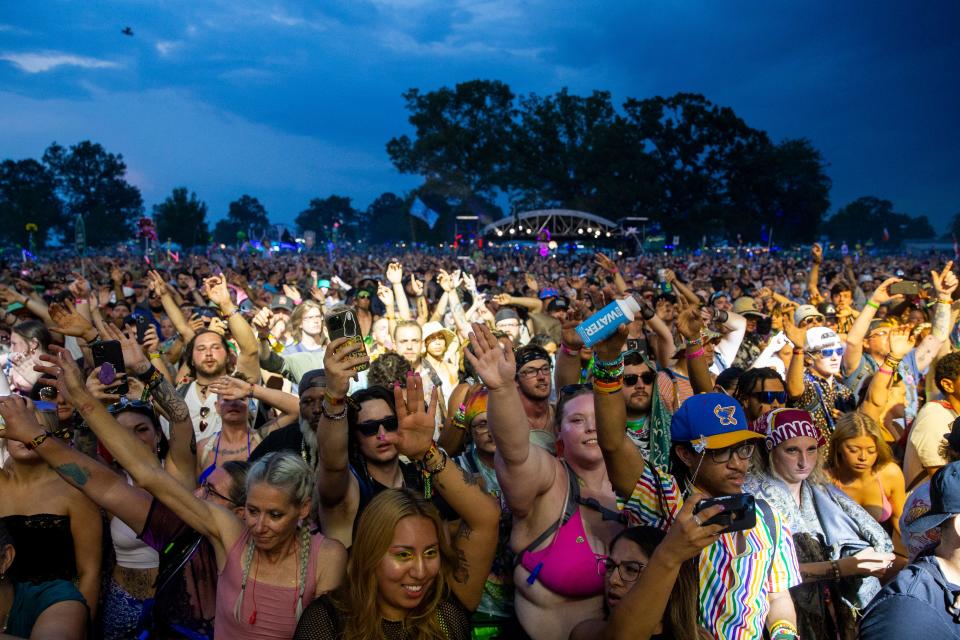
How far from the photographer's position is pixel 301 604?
250 centimetres

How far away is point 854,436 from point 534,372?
73.9 inches

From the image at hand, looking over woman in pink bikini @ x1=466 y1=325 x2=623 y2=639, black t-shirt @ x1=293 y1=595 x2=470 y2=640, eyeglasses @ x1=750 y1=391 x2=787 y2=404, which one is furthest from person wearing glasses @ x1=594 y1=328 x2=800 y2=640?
eyeglasses @ x1=750 y1=391 x2=787 y2=404

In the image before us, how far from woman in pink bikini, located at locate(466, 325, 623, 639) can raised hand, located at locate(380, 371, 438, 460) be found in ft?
0.94

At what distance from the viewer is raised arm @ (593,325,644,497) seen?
2551 millimetres

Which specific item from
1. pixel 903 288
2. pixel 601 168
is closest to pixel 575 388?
pixel 903 288

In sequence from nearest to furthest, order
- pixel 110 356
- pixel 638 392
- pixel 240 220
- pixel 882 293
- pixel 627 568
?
1. pixel 627 568
2. pixel 110 356
3. pixel 638 392
4. pixel 882 293
5. pixel 240 220

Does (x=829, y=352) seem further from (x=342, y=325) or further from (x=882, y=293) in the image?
(x=342, y=325)

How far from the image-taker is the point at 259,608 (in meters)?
2.48

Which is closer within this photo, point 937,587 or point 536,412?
point 937,587

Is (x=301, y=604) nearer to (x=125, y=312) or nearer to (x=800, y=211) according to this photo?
(x=125, y=312)

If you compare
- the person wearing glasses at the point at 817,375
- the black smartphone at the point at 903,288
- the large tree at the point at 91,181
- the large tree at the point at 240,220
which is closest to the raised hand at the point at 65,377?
the person wearing glasses at the point at 817,375

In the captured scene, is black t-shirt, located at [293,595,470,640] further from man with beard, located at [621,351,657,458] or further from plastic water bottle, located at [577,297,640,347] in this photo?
man with beard, located at [621,351,657,458]

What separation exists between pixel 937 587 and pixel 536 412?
7.77ft

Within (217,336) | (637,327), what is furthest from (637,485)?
(637,327)
